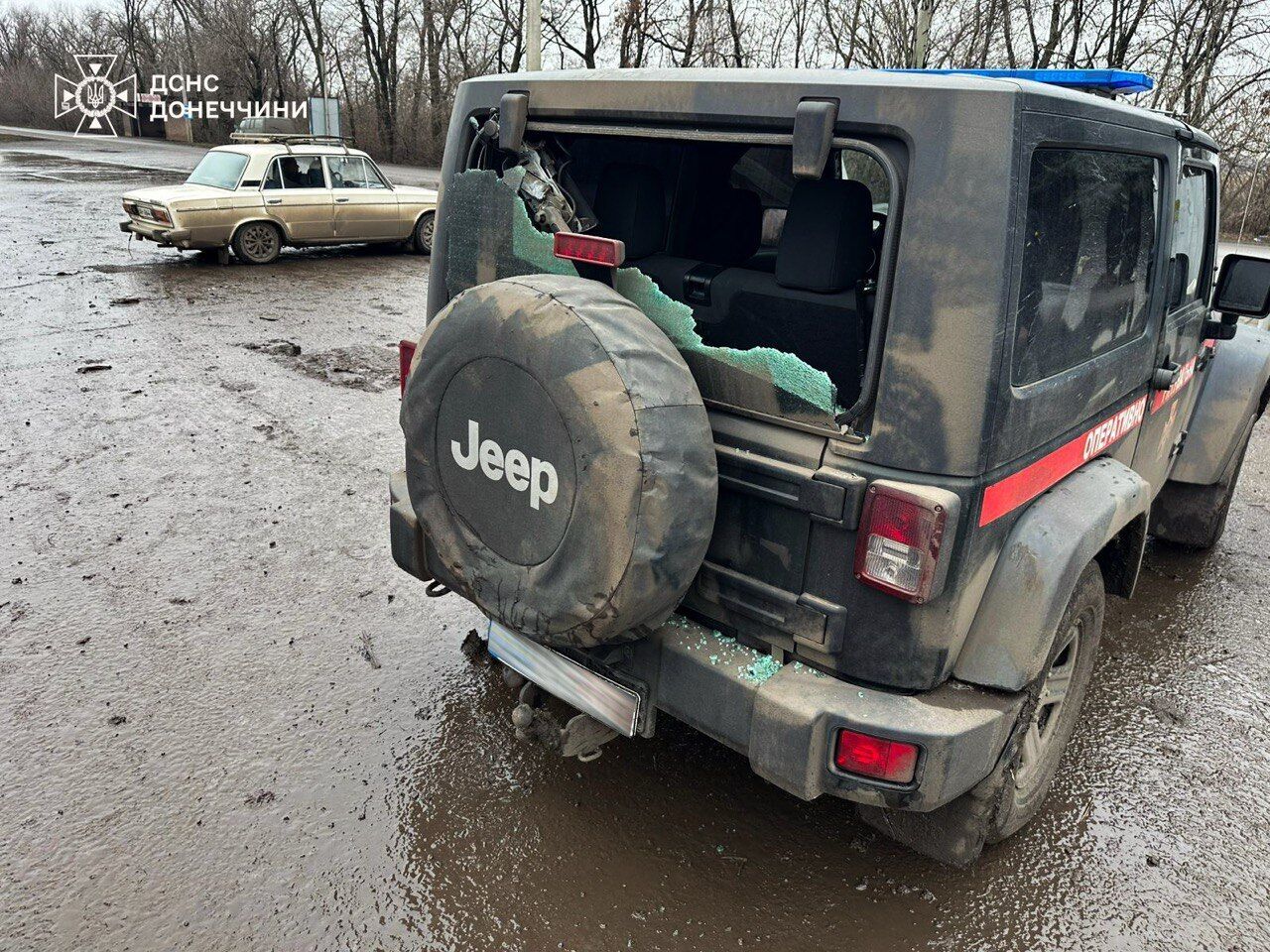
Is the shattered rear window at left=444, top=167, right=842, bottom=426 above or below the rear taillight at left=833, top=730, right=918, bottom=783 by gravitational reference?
above

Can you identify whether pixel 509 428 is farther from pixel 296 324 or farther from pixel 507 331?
pixel 296 324

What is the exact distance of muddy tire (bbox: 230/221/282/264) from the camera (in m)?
12.1

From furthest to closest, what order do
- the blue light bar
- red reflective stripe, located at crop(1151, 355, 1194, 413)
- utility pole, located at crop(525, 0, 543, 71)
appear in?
1. utility pole, located at crop(525, 0, 543, 71)
2. red reflective stripe, located at crop(1151, 355, 1194, 413)
3. the blue light bar

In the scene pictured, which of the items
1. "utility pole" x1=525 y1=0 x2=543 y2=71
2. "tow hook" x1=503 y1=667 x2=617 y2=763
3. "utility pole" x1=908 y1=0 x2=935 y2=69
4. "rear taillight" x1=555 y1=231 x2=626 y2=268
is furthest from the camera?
"utility pole" x1=525 y1=0 x2=543 y2=71

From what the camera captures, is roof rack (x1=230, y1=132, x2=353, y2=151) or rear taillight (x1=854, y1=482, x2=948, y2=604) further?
roof rack (x1=230, y1=132, x2=353, y2=151)

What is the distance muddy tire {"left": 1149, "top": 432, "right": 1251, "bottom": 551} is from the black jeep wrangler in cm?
205

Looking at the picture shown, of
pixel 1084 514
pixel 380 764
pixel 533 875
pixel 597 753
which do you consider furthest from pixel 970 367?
pixel 380 764

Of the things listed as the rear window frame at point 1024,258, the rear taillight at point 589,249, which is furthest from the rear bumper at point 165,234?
the rear window frame at point 1024,258

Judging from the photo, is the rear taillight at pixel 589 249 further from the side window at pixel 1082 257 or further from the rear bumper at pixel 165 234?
the rear bumper at pixel 165 234

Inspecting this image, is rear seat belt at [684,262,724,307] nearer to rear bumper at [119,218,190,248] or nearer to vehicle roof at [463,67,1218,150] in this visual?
vehicle roof at [463,67,1218,150]

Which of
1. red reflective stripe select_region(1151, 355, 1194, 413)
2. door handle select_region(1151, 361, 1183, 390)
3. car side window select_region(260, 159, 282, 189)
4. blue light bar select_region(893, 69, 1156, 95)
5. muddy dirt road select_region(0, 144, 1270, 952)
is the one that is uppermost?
blue light bar select_region(893, 69, 1156, 95)

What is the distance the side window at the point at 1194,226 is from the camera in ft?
10.8

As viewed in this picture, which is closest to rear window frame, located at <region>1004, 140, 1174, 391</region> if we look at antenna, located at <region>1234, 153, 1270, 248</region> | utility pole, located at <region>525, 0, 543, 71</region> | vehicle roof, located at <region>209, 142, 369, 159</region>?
vehicle roof, located at <region>209, 142, 369, 159</region>

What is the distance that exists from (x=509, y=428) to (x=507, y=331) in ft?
0.79
